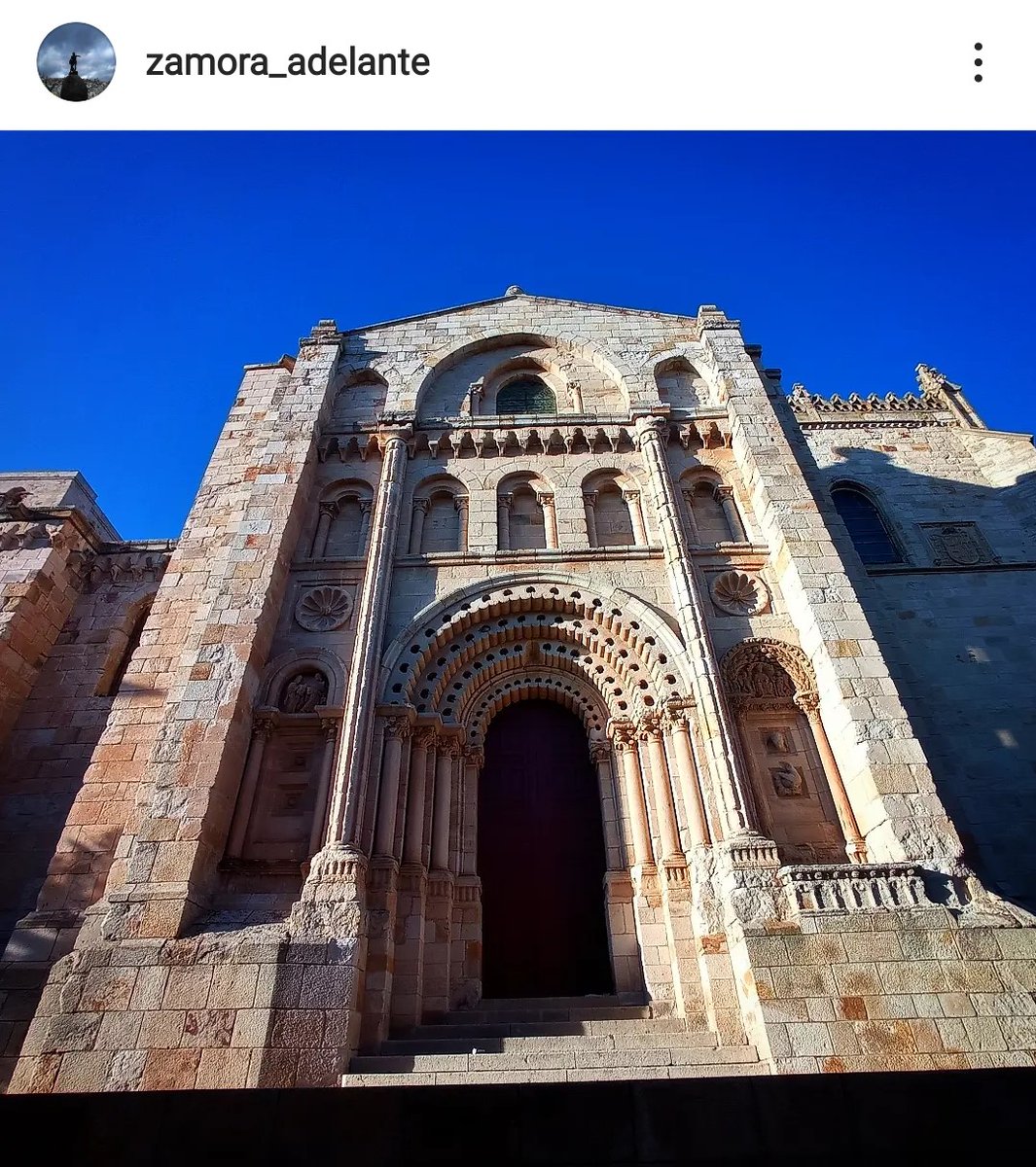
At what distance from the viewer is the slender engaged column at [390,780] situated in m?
8.31

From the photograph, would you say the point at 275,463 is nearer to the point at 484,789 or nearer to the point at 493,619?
the point at 493,619

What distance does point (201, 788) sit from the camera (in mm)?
7902

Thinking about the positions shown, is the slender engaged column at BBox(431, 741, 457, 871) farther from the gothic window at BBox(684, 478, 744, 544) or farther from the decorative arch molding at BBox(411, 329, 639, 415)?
the decorative arch molding at BBox(411, 329, 639, 415)

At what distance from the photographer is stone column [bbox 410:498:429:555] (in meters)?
11.6

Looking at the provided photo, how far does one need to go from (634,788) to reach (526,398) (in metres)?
9.20

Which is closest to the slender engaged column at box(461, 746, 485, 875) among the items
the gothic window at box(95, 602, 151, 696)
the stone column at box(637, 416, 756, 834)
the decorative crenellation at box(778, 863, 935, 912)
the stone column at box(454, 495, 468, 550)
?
the stone column at box(637, 416, 756, 834)

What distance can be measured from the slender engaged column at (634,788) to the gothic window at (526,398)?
777 cm

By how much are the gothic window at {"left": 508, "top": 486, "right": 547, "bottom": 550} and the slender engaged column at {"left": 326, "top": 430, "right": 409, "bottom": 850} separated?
2111mm

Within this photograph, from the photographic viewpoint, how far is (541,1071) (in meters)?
6.10

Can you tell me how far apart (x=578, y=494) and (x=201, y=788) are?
25.3 feet

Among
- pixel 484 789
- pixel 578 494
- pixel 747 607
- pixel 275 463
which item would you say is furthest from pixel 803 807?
pixel 275 463

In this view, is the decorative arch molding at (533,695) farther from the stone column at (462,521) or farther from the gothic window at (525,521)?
the stone column at (462,521)

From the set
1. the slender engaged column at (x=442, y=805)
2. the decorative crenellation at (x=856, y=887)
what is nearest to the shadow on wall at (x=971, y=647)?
the decorative crenellation at (x=856, y=887)
